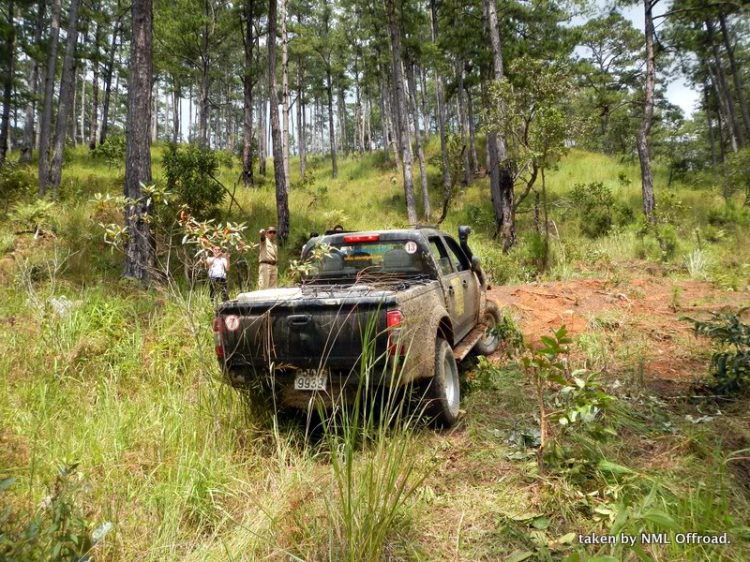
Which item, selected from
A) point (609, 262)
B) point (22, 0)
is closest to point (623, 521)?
point (609, 262)

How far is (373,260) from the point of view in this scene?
4.57 metres

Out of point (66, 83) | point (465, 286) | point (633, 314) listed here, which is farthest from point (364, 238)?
point (66, 83)

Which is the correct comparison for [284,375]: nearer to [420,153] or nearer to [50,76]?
[420,153]

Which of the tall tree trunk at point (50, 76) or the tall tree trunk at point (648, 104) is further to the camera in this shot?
the tall tree trunk at point (648, 104)

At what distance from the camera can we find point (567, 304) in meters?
7.57

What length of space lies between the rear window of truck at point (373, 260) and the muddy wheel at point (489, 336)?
1.58 metres

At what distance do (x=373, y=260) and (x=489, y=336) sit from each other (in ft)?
7.05

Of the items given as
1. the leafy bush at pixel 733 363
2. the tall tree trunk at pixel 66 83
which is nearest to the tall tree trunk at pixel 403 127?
the tall tree trunk at pixel 66 83

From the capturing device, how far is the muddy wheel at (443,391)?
340 cm

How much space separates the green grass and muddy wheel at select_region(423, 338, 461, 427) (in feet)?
0.55

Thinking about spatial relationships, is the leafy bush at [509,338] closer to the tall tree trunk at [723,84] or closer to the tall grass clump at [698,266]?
the tall grass clump at [698,266]

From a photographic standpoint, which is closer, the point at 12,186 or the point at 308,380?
the point at 308,380

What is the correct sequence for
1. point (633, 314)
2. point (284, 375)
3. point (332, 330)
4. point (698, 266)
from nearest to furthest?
point (332, 330)
point (284, 375)
point (633, 314)
point (698, 266)

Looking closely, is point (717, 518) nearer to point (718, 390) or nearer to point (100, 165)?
point (718, 390)
